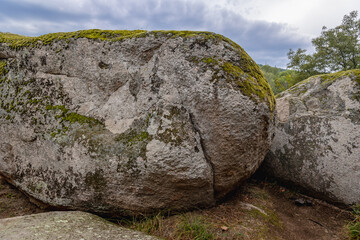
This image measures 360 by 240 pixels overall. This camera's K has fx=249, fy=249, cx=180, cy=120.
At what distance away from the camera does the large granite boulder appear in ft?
18.3

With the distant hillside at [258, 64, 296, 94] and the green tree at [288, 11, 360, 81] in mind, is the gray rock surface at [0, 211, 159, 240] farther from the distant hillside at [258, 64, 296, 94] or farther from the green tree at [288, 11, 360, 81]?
the green tree at [288, 11, 360, 81]

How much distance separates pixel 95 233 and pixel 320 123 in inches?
216

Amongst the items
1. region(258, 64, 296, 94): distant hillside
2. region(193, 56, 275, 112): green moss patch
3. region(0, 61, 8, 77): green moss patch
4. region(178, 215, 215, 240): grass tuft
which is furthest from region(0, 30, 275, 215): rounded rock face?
region(258, 64, 296, 94): distant hillside

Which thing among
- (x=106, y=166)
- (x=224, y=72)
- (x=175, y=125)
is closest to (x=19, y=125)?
(x=106, y=166)

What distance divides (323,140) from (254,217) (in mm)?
2654

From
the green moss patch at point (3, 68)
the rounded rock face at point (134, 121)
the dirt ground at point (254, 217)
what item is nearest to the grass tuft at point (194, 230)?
the dirt ground at point (254, 217)

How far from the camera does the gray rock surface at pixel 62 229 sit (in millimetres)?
3551

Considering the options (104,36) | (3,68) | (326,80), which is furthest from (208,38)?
(3,68)

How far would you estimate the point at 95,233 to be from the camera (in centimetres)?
375

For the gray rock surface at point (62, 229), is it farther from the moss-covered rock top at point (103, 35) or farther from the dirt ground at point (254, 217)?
the moss-covered rock top at point (103, 35)

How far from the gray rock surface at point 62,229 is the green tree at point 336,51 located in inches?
1278

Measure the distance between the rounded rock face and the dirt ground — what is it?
0.97ft

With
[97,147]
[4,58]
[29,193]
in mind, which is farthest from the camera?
[4,58]

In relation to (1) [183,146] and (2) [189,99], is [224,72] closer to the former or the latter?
(2) [189,99]
